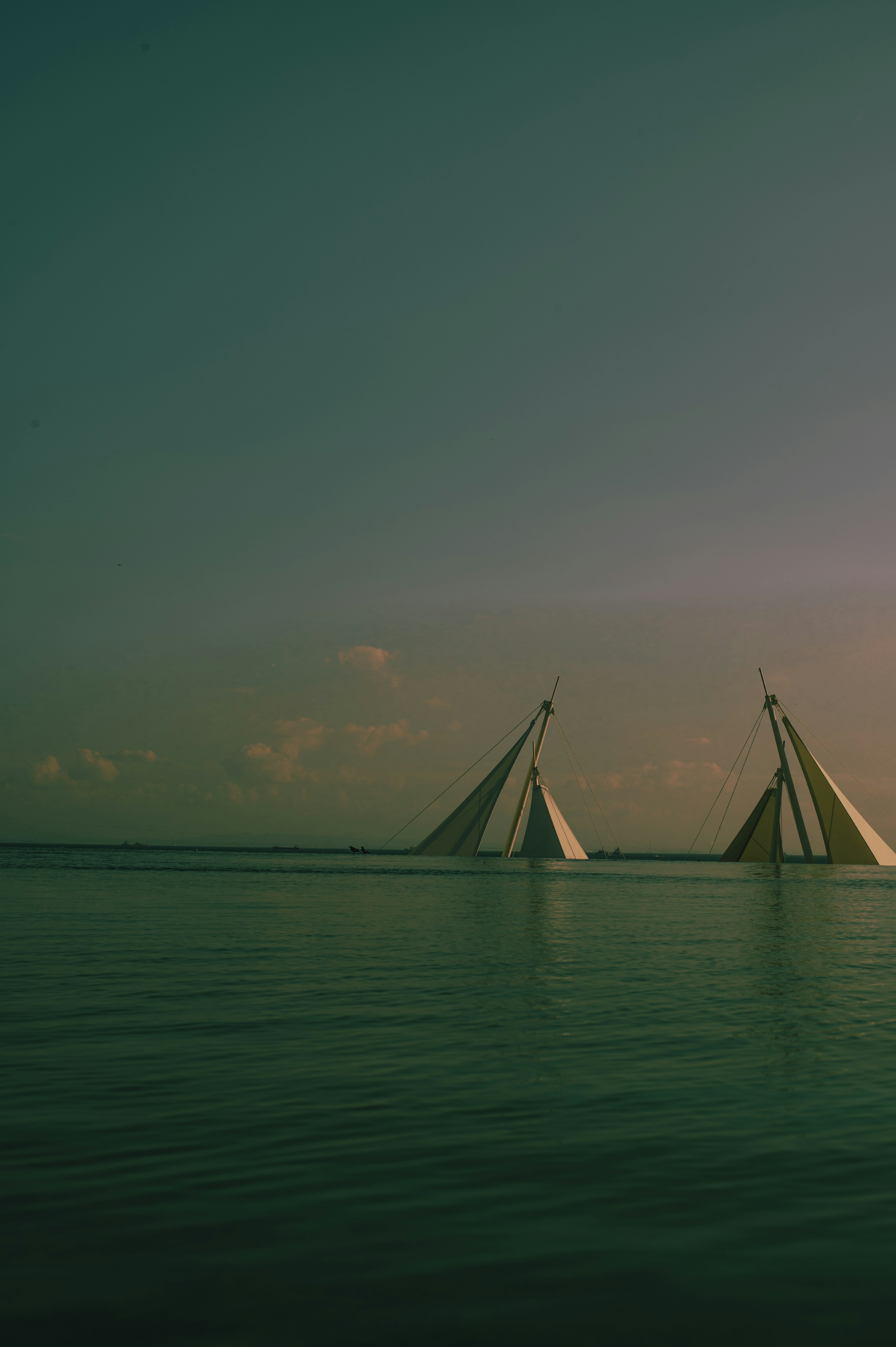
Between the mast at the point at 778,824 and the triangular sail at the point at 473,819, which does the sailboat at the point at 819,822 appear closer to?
the mast at the point at 778,824

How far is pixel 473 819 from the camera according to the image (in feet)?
370

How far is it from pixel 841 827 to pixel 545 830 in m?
35.6

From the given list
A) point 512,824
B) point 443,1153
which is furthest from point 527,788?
point 443,1153

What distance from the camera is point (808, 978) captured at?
790 inches

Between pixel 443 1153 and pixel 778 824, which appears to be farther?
pixel 778 824

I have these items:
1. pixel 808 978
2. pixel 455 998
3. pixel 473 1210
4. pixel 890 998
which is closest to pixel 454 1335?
pixel 473 1210

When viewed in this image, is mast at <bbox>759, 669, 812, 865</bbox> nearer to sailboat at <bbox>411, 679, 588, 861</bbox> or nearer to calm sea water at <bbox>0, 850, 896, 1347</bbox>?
sailboat at <bbox>411, 679, 588, 861</bbox>

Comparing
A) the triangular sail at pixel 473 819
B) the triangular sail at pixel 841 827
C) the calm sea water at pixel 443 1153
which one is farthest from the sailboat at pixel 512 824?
the calm sea water at pixel 443 1153

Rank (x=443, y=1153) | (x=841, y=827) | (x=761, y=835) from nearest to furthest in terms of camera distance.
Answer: (x=443, y=1153), (x=841, y=827), (x=761, y=835)

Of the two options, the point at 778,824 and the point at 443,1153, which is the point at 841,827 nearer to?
the point at 778,824

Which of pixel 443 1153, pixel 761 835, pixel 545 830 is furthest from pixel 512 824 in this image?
pixel 443 1153

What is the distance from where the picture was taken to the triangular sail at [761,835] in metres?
114

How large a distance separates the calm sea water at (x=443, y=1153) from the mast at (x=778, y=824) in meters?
98.8

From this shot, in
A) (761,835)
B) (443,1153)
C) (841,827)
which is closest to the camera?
(443,1153)
